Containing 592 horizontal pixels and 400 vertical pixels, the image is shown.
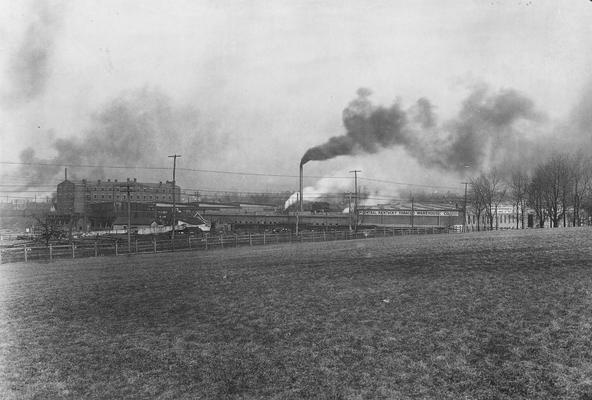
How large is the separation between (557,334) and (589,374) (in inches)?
59.3

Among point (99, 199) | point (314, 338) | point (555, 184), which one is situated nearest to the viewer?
point (314, 338)

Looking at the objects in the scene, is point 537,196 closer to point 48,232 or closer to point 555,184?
point 555,184

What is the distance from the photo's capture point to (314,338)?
25.5ft

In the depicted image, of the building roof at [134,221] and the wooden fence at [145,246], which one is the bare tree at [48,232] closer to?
the wooden fence at [145,246]

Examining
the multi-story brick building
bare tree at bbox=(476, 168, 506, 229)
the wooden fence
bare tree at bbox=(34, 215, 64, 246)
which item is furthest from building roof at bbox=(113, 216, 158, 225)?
bare tree at bbox=(476, 168, 506, 229)

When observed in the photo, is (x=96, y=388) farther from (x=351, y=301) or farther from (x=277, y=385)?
(x=351, y=301)

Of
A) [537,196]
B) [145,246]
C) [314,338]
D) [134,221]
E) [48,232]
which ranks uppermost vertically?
[537,196]

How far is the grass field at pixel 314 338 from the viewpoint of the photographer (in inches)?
233

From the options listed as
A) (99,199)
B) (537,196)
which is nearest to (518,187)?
(537,196)

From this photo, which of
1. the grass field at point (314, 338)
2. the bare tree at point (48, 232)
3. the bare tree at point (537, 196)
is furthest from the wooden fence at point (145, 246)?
the bare tree at point (537, 196)

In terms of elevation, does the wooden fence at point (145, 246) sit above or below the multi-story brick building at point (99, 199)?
below

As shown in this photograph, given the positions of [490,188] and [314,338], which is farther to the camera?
[490,188]

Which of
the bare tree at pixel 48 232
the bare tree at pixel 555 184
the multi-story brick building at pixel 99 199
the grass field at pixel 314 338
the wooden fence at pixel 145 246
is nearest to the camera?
the grass field at pixel 314 338

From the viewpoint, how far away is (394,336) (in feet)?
25.1
